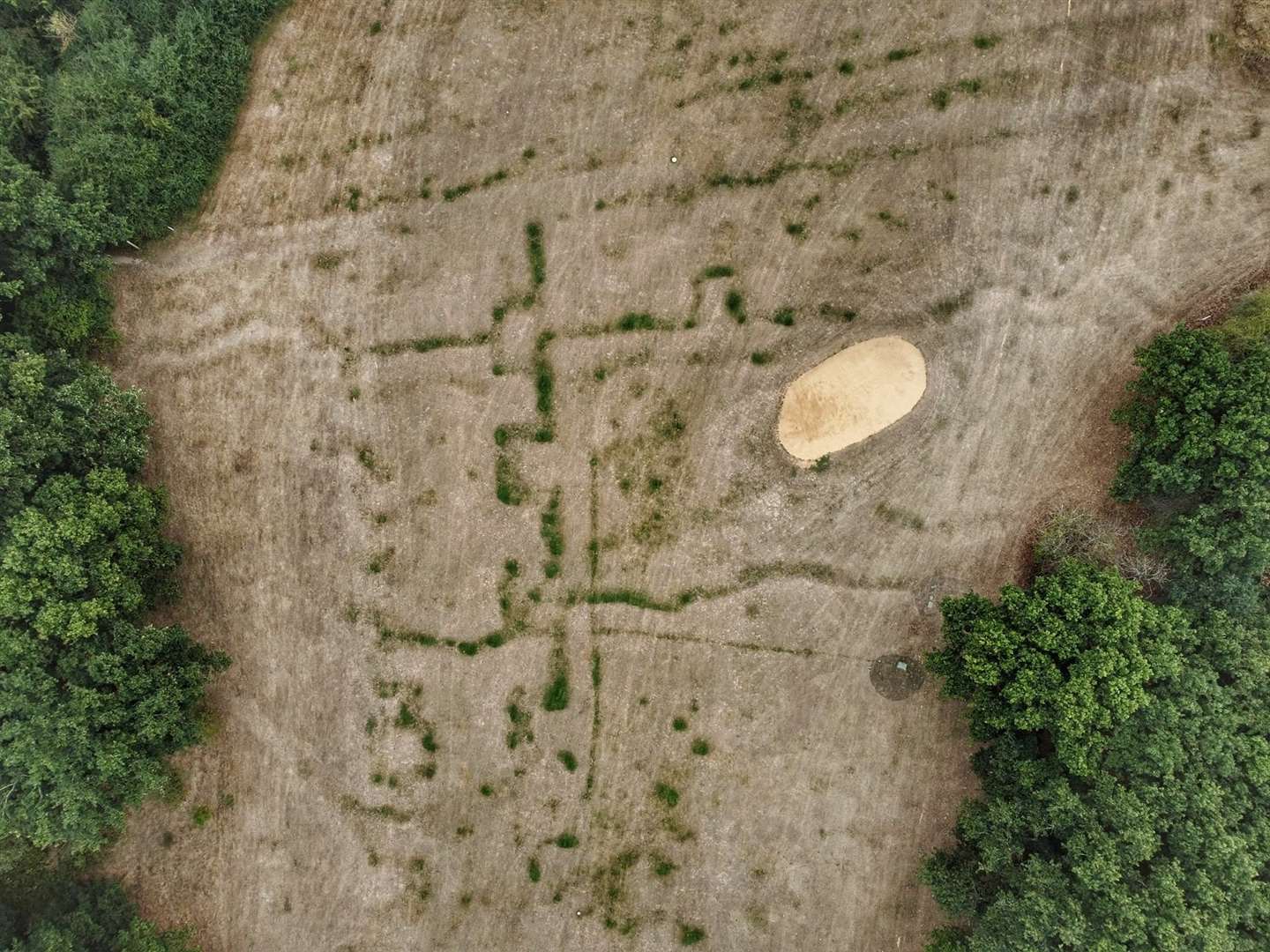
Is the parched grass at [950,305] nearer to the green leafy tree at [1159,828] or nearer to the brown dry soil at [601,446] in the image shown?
the brown dry soil at [601,446]

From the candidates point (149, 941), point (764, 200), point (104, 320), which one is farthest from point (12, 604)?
point (764, 200)

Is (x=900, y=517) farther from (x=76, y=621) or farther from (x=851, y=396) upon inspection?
(x=76, y=621)

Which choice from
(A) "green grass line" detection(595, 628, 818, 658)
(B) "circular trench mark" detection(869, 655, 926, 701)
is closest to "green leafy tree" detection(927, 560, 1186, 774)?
(B) "circular trench mark" detection(869, 655, 926, 701)

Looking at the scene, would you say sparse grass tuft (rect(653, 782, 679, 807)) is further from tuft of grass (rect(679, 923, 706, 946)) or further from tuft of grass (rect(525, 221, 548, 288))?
Result: tuft of grass (rect(525, 221, 548, 288))

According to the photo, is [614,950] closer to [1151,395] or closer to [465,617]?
[465,617]

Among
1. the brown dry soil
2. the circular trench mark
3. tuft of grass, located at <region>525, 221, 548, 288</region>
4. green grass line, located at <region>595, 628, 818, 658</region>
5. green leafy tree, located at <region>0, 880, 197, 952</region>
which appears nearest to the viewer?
green leafy tree, located at <region>0, 880, 197, 952</region>

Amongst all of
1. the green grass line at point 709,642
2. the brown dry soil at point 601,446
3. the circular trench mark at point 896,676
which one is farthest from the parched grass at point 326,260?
the circular trench mark at point 896,676
